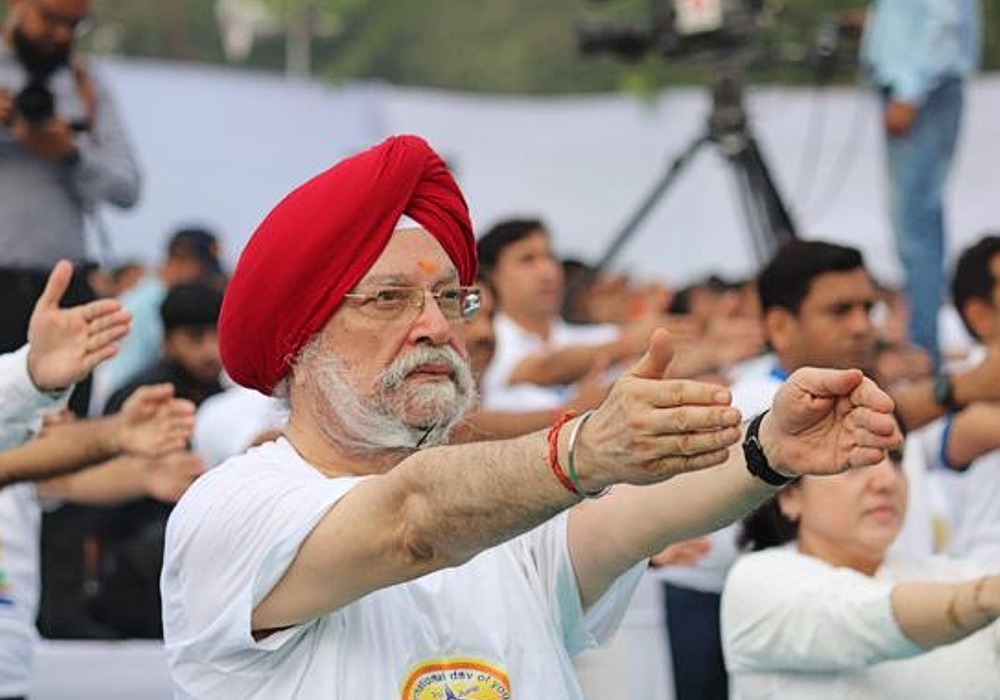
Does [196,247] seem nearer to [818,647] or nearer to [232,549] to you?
[818,647]

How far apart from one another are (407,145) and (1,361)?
1.29 meters

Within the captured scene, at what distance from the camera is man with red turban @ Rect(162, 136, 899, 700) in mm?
2604

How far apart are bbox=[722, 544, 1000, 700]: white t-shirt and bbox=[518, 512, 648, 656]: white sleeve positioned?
784 millimetres

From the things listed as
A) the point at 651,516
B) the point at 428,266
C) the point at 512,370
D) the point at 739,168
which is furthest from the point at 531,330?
the point at 651,516

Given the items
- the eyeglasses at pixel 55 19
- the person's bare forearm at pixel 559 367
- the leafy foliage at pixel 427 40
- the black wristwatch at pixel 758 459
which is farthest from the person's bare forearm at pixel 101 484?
the leafy foliage at pixel 427 40

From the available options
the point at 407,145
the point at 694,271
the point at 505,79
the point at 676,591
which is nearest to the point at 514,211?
the point at 694,271

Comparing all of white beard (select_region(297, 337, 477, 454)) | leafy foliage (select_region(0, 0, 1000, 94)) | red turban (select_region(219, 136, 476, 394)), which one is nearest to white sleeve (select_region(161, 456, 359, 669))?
white beard (select_region(297, 337, 477, 454))

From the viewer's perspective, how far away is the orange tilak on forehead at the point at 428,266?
3.19m

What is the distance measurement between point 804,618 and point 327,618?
1.25 m

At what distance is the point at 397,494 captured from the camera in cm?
274

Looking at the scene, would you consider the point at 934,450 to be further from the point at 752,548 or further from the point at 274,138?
the point at 274,138

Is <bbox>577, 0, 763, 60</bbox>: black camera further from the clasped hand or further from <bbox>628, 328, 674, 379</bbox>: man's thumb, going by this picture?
<bbox>628, 328, 674, 379</bbox>: man's thumb

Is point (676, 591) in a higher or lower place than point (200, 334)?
lower

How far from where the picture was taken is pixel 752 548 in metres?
4.55
